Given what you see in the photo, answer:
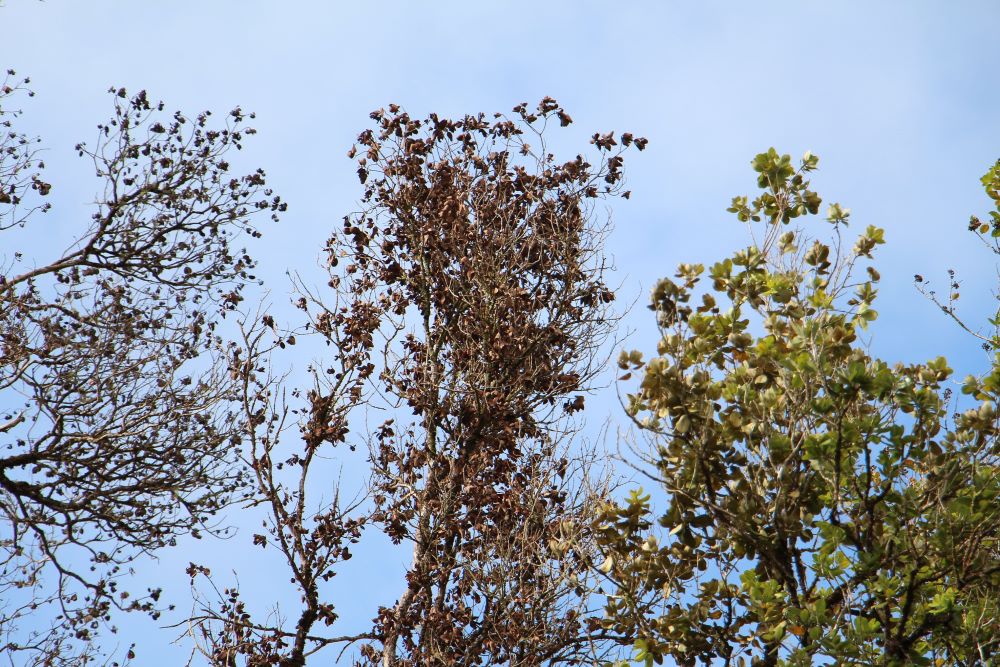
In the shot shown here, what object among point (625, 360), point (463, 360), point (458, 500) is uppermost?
point (463, 360)

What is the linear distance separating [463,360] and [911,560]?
7.69 meters

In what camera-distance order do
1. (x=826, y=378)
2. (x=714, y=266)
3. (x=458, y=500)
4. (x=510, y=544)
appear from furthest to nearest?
(x=458, y=500)
(x=510, y=544)
(x=714, y=266)
(x=826, y=378)

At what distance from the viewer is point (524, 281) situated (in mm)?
13836

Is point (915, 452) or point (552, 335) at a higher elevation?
point (552, 335)

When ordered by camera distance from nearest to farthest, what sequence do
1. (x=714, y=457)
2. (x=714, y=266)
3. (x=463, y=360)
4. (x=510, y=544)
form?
(x=714, y=457) → (x=714, y=266) → (x=510, y=544) → (x=463, y=360)

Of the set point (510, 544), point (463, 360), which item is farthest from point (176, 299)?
point (510, 544)

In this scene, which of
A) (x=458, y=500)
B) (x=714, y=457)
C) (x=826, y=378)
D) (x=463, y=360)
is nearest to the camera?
(x=826, y=378)

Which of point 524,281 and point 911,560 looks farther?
point 524,281

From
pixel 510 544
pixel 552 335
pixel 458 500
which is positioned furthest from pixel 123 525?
pixel 552 335

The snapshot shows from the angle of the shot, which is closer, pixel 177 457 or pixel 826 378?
pixel 826 378

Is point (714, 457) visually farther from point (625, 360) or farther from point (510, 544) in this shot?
point (510, 544)

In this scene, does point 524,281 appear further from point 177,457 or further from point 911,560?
point 911,560

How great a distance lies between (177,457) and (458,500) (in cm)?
433

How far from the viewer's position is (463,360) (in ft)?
43.8
